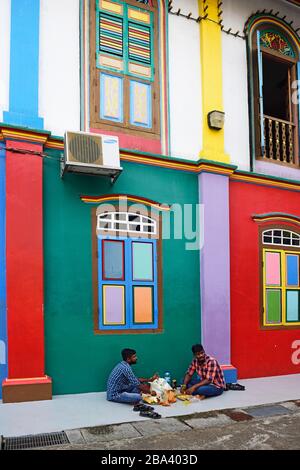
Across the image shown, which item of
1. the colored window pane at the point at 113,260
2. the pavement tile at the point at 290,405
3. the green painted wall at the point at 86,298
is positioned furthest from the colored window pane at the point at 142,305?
the pavement tile at the point at 290,405

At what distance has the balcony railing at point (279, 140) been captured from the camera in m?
9.88

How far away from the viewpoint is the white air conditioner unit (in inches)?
284

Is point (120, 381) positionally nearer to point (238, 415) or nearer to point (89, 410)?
point (89, 410)

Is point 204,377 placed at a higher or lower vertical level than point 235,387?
higher

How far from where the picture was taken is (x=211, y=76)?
355 inches

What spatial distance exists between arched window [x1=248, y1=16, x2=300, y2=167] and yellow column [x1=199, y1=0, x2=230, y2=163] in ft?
2.80

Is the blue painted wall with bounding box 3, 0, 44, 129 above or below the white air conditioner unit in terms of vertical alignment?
above

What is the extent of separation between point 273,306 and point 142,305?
289 cm

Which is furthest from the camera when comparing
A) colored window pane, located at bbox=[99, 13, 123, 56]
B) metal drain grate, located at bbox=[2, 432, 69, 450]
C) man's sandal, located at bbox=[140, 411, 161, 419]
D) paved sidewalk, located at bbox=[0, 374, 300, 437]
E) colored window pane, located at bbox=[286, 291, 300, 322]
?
colored window pane, located at bbox=[286, 291, 300, 322]

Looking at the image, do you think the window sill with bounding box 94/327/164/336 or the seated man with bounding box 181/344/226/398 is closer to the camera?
the seated man with bounding box 181/344/226/398

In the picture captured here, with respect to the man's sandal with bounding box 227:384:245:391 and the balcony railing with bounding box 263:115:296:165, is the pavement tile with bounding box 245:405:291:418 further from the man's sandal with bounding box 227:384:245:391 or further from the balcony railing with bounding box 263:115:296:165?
the balcony railing with bounding box 263:115:296:165

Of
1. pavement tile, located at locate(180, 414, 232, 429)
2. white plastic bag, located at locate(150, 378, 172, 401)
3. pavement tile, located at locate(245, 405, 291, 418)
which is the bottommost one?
pavement tile, located at locate(245, 405, 291, 418)

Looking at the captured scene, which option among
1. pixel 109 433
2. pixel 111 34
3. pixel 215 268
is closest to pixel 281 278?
pixel 215 268

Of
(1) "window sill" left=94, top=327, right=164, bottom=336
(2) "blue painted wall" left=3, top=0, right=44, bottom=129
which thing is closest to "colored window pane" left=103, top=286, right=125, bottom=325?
(1) "window sill" left=94, top=327, right=164, bottom=336
